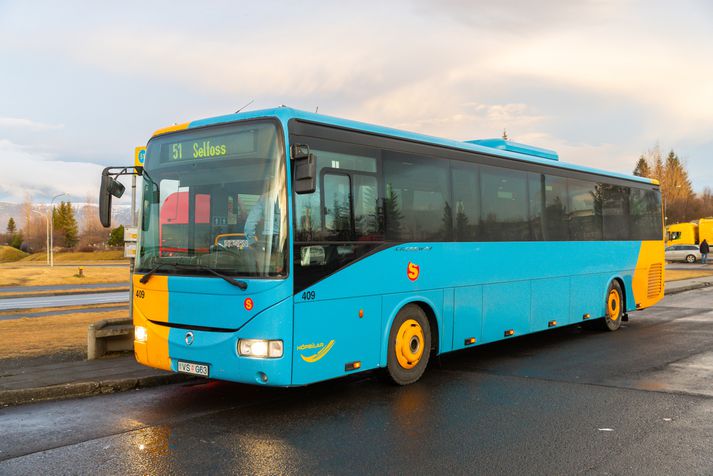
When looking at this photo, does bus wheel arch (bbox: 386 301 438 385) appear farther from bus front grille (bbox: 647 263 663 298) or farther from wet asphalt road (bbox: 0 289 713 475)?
bus front grille (bbox: 647 263 663 298)

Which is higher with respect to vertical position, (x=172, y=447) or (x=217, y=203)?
(x=217, y=203)

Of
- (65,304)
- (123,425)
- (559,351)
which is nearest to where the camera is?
(123,425)

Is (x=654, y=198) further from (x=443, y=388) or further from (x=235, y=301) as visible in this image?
(x=235, y=301)

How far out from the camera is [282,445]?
19.4ft

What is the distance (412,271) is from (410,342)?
0.93 m

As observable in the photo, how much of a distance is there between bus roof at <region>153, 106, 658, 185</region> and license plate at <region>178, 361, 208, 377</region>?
2710 millimetres

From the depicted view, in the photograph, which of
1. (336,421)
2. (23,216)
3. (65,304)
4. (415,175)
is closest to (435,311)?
(415,175)

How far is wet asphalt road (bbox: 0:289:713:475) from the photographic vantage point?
5367 millimetres

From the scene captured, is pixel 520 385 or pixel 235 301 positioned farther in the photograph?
pixel 520 385

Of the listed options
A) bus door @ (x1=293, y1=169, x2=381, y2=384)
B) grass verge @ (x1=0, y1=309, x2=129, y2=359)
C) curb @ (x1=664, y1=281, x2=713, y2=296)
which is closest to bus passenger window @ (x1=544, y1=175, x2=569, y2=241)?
bus door @ (x1=293, y1=169, x2=381, y2=384)

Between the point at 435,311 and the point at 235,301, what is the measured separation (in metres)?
3.14

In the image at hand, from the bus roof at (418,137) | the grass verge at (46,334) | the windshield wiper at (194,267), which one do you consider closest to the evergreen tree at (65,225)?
the grass verge at (46,334)

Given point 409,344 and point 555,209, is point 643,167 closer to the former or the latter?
point 555,209

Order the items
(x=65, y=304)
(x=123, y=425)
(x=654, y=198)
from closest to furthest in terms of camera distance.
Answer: (x=123, y=425), (x=654, y=198), (x=65, y=304)
